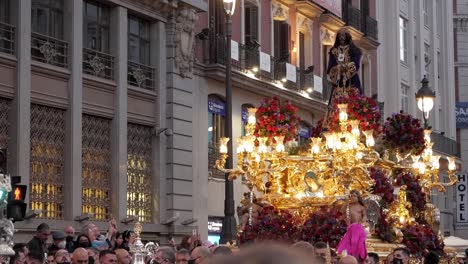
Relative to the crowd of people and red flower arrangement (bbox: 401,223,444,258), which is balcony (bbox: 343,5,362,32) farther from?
the crowd of people

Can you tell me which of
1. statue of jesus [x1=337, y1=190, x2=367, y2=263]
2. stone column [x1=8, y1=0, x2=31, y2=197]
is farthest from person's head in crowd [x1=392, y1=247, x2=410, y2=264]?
stone column [x1=8, y1=0, x2=31, y2=197]

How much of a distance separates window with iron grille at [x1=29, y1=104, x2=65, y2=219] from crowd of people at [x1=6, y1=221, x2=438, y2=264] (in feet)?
14.2

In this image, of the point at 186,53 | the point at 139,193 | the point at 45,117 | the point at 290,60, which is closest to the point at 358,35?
the point at 290,60

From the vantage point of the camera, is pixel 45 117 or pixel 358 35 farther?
pixel 358 35

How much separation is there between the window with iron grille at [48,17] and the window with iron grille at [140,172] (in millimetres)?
3576

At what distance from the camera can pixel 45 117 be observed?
24.0m

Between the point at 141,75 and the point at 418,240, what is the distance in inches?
404

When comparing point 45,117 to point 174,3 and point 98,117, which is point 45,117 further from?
point 174,3

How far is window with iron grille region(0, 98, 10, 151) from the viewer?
22.6 meters

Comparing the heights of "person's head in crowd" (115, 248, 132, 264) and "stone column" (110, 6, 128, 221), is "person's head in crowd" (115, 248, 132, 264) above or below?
below

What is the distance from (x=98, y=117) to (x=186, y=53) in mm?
3950

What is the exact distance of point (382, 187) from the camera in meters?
19.0

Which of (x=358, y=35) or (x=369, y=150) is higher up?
(x=358, y=35)

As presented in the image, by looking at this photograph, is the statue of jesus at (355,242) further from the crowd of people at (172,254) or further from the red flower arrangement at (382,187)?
the red flower arrangement at (382,187)
